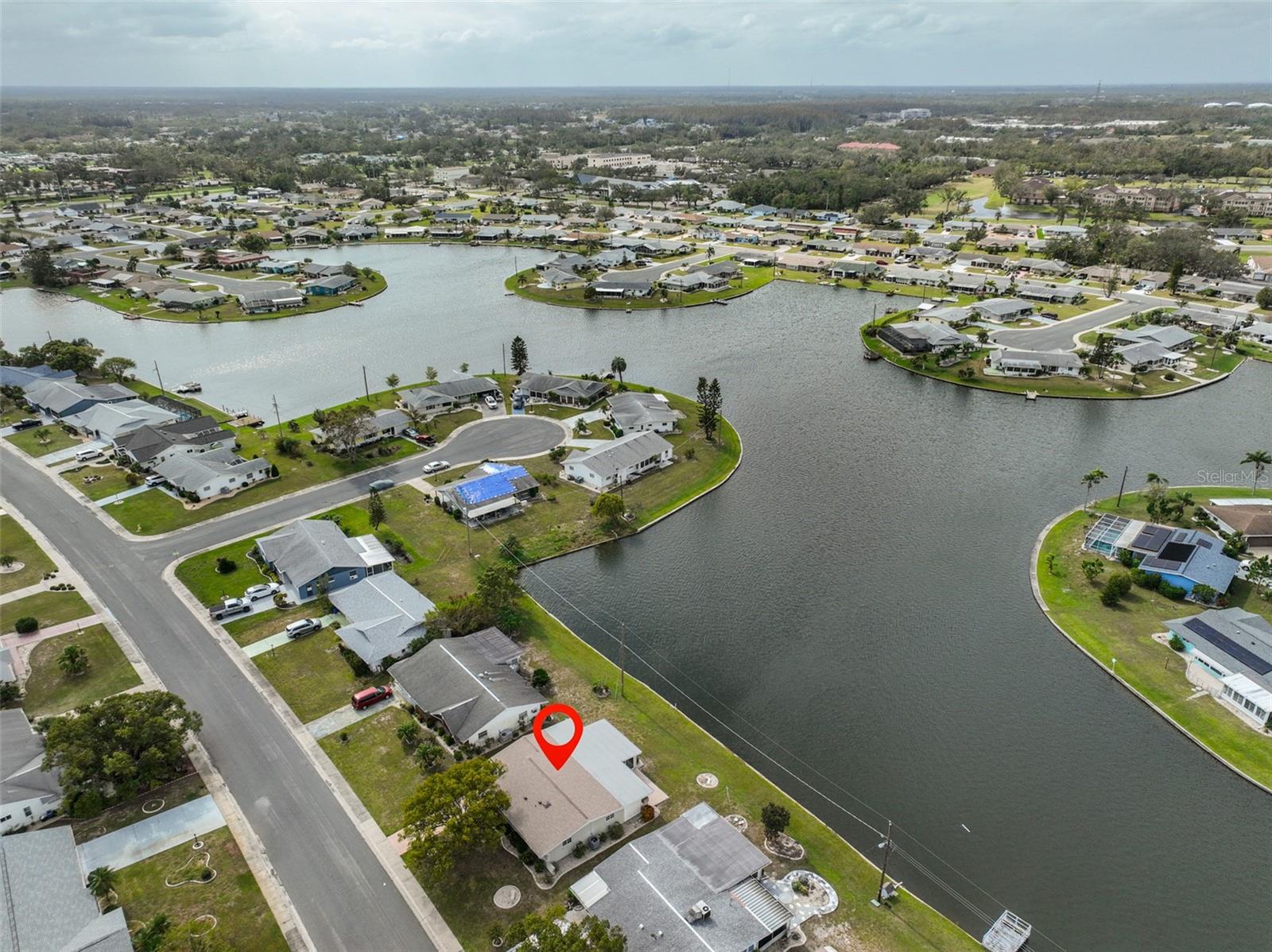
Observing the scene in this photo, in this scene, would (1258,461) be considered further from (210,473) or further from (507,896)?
(210,473)

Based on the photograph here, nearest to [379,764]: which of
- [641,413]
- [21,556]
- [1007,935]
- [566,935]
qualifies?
[566,935]

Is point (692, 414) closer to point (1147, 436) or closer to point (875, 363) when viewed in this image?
point (875, 363)

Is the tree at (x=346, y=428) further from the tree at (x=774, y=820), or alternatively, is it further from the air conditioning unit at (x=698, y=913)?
the air conditioning unit at (x=698, y=913)

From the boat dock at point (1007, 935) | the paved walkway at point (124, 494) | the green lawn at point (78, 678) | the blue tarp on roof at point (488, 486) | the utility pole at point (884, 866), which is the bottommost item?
the boat dock at point (1007, 935)

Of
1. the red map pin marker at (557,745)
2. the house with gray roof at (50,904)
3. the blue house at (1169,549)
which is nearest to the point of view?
the house with gray roof at (50,904)

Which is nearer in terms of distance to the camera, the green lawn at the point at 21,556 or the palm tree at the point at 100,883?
the palm tree at the point at 100,883

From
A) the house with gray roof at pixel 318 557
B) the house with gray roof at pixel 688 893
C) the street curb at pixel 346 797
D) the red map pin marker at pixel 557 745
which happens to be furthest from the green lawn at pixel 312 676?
the house with gray roof at pixel 688 893

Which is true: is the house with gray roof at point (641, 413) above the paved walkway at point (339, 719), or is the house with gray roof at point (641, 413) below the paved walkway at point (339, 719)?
above
